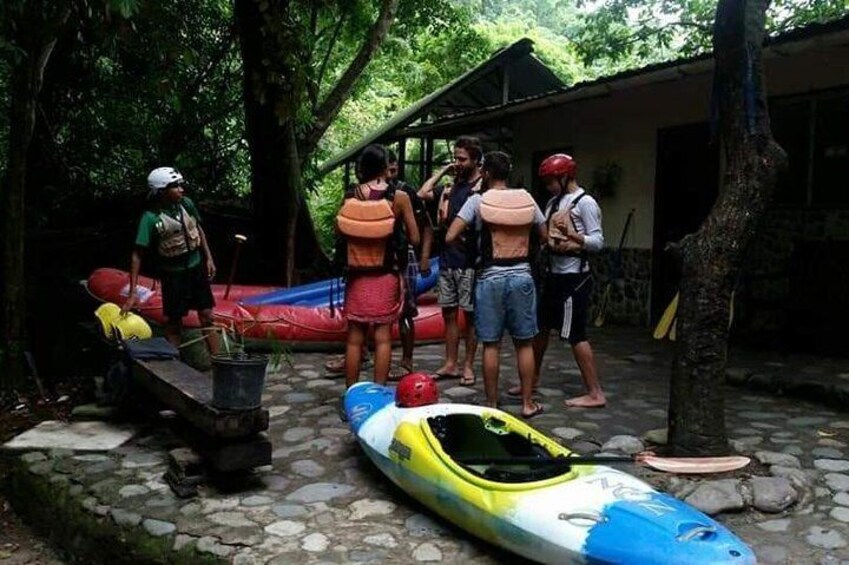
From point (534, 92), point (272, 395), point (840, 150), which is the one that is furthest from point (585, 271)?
point (534, 92)

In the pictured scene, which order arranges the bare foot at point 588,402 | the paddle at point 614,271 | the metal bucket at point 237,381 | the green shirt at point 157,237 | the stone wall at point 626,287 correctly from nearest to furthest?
the metal bucket at point 237,381 < the bare foot at point 588,402 < the green shirt at point 157,237 < the stone wall at point 626,287 < the paddle at point 614,271

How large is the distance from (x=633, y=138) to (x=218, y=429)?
7402mm

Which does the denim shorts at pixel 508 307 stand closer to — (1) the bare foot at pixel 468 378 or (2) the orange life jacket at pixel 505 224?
(2) the orange life jacket at pixel 505 224

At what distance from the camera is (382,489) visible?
4.38 m

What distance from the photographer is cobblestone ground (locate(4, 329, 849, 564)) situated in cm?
368

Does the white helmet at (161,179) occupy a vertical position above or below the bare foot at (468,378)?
above

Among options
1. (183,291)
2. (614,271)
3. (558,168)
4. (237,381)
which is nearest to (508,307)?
(558,168)

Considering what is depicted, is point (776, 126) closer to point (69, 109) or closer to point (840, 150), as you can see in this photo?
point (840, 150)

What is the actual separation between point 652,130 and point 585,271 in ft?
16.2

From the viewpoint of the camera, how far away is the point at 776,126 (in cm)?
818

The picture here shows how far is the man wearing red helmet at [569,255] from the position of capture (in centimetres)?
530

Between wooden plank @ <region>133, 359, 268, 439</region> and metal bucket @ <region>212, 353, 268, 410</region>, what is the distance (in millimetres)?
47

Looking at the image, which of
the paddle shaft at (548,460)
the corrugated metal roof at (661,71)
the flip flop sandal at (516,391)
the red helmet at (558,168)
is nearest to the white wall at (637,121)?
the corrugated metal roof at (661,71)

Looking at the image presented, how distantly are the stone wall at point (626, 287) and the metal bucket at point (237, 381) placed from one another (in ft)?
21.9
